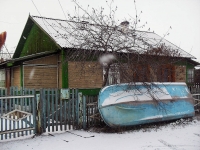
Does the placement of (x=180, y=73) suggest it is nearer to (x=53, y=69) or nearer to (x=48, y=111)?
(x=53, y=69)

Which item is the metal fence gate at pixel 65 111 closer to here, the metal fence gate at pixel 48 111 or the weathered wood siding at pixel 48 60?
the metal fence gate at pixel 48 111

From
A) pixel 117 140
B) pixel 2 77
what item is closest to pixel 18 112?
pixel 117 140

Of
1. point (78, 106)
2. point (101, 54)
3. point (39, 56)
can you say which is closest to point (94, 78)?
point (39, 56)

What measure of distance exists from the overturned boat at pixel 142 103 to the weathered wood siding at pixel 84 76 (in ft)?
15.3

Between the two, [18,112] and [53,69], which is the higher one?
[53,69]

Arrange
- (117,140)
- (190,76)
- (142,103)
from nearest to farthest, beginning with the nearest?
(117,140) < (142,103) < (190,76)

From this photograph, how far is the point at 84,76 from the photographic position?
44.3 ft

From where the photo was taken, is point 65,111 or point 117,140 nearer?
point 117,140

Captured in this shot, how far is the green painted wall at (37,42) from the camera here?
14.5 metres

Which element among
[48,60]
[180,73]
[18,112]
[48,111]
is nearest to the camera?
[18,112]

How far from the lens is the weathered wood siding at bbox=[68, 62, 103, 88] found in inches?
508

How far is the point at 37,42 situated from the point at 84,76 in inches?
200

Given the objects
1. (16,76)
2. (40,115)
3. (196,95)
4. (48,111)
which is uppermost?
(16,76)

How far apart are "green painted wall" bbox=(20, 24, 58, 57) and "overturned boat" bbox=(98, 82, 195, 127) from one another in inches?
290
